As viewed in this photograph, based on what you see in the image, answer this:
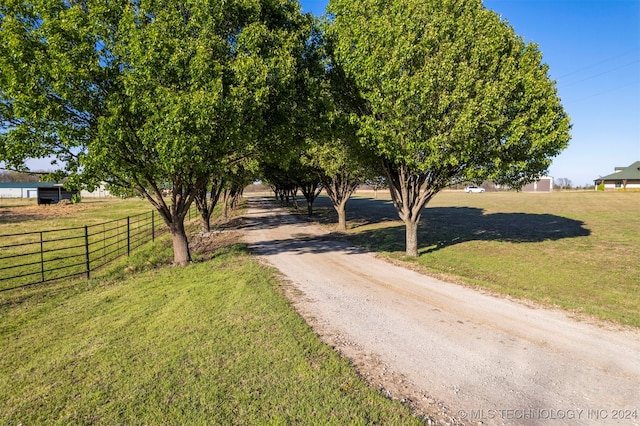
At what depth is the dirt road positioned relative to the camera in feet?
15.8

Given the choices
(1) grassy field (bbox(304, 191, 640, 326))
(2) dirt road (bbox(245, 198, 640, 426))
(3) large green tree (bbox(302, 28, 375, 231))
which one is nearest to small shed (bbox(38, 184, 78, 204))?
(1) grassy field (bbox(304, 191, 640, 326))

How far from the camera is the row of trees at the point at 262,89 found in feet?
33.7

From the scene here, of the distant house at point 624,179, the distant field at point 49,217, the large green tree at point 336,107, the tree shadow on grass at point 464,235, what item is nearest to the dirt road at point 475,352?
the large green tree at point 336,107

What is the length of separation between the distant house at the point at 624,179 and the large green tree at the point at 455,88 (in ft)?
316

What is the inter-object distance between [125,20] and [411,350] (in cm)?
1198

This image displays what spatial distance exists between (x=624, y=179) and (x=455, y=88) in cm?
10047

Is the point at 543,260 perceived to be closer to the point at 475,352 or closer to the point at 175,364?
the point at 475,352

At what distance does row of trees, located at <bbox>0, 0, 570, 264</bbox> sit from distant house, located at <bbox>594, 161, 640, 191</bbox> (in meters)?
95.3

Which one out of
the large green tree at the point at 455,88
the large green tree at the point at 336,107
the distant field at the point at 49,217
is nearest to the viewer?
the large green tree at the point at 455,88

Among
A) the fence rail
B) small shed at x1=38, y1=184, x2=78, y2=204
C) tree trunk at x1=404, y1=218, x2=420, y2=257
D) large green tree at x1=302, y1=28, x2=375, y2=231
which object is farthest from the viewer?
small shed at x1=38, y1=184, x2=78, y2=204

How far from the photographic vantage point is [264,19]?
12914 millimetres

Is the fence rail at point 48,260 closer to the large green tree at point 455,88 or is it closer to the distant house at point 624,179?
the large green tree at point 455,88

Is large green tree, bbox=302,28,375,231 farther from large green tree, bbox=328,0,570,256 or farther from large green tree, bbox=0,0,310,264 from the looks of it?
large green tree, bbox=0,0,310,264

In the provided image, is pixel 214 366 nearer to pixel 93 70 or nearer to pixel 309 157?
pixel 93 70
